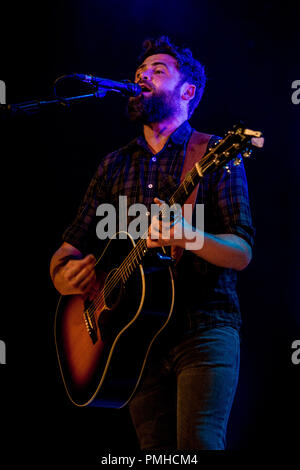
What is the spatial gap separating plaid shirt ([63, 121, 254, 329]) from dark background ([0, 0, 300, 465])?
0.81 m

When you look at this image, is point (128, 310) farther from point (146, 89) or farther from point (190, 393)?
point (146, 89)

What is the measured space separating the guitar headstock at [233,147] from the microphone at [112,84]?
0.54 meters

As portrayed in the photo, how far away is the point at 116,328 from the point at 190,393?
1.39 feet

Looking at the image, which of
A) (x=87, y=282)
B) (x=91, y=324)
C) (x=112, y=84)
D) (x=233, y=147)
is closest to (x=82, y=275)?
(x=87, y=282)

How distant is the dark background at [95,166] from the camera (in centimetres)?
282

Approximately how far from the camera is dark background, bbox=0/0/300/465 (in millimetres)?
2824

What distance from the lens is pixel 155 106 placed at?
7.87 ft

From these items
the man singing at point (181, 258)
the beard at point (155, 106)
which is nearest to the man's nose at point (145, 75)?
the man singing at point (181, 258)

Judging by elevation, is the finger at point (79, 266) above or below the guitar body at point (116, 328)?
above

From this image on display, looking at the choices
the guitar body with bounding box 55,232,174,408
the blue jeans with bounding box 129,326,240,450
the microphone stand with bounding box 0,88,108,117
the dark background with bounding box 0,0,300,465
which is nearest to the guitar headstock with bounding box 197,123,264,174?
the guitar body with bounding box 55,232,174,408

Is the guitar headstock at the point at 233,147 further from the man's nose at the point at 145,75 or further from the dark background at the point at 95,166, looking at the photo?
the dark background at the point at 95,166

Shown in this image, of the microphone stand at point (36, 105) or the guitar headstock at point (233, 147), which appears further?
the microphone stand at point (36, 105)

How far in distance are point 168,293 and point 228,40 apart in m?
2.02
